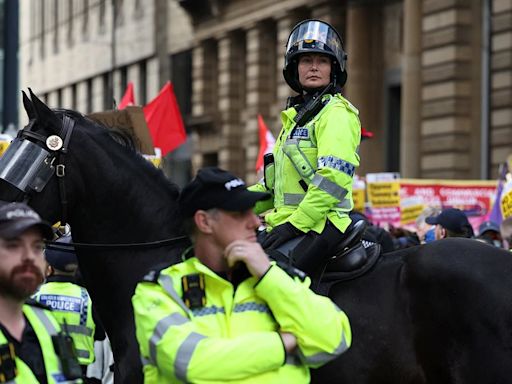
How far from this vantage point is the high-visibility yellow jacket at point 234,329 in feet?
13.4

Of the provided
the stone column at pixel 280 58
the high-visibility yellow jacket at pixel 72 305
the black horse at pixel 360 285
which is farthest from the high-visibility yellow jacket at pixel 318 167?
the stone column at pixel 280 58

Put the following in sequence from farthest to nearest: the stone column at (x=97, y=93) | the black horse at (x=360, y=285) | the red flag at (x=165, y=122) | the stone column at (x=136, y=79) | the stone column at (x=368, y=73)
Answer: the stone column at (x=97, y=93)
the stone column at (x=136, y=79)
the stone column at (x=368, y=73)
the red flag at (x=165, y=122)
the black horse at (x=360, y=285)

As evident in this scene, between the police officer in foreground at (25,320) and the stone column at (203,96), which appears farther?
the stone column at (203,96)

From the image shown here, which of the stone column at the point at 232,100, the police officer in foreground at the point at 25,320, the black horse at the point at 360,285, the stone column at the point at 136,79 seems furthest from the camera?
the stone column at the point at 136,79

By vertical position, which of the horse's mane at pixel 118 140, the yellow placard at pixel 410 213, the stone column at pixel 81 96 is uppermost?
the stone column at pixel 81 96

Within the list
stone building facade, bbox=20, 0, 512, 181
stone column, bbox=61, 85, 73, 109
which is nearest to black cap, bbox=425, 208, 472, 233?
stone building facade, bbox=20, 0, 512, 181

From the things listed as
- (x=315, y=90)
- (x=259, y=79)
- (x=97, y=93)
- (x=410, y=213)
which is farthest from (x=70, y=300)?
(x=97, y=93)

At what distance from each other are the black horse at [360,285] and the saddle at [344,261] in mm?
100

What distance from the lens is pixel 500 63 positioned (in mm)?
26094

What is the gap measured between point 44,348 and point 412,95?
25143mm

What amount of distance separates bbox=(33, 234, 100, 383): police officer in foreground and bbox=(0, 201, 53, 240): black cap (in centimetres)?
297

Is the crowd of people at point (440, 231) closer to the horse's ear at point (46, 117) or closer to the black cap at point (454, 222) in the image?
the black cap at point (454, 222)

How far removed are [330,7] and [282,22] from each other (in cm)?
311

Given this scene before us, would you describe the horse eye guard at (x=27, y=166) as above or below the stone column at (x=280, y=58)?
below
